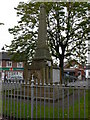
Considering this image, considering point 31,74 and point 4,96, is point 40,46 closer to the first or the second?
point 31,74

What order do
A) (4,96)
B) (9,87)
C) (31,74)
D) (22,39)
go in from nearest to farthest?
(9,87) → (4,96) → (31,74) → (22,39)

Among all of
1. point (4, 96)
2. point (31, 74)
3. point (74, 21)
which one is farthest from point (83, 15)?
point (4, 96)

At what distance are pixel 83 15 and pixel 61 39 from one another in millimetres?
3250

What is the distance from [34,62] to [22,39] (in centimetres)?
777

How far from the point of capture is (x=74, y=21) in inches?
805

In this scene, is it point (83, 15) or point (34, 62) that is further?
point (83, 15)

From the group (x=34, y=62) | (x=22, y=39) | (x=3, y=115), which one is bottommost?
(x=3, y=115)

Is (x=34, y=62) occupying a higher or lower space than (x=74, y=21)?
lower

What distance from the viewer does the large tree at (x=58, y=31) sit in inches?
770

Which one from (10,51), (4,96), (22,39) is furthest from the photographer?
(10,51)

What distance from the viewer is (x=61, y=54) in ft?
68.7

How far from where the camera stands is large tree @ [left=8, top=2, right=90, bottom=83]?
64.1 ft

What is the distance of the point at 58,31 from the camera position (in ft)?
65.5

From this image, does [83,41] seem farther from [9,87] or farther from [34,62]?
[9,87]
